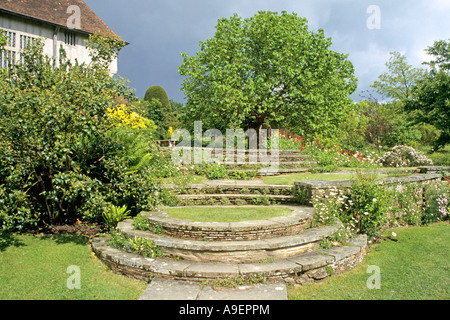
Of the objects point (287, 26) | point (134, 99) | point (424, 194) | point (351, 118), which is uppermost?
point (287, 26)

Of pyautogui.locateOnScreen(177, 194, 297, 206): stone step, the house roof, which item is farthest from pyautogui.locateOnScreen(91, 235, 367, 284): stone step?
the house roof

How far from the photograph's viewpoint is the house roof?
16797 mm

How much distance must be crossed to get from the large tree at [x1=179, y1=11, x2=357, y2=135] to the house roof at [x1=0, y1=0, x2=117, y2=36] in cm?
536

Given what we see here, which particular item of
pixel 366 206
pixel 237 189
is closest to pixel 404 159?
pixel 366 206

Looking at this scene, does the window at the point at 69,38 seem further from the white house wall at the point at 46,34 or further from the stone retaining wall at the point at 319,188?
the stone retaining wall at the point at 319,188

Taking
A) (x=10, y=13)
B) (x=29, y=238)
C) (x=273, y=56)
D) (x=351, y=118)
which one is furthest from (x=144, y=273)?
(x=351, y=118)

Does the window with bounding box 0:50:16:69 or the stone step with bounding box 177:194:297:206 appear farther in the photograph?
the stone step with bounding box 177:194:297:206

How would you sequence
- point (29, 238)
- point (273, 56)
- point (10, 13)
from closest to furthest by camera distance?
point (29, 238) → point (273, 56) → point (10, 13)

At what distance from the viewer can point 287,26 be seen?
47.1 ft

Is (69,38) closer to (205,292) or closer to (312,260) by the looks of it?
(205,292)

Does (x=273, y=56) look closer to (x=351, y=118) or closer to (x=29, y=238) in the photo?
(x=29, y=238)

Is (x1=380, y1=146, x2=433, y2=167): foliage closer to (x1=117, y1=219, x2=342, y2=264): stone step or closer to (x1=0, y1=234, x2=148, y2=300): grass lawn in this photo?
(x1=117, y1=219, x2=342, y2=264): stone step

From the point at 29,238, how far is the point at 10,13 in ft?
52.7

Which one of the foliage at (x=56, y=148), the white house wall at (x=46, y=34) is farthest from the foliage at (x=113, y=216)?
the white house wall at (x=46, y=34)
